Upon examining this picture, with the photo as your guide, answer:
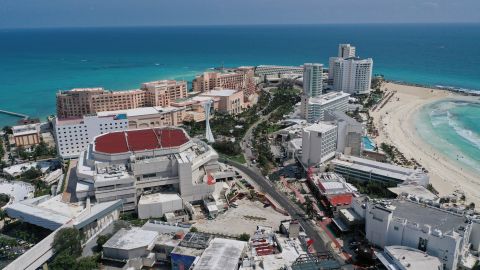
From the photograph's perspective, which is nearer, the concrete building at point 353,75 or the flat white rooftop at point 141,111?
the flat white rooftop at point 141,111

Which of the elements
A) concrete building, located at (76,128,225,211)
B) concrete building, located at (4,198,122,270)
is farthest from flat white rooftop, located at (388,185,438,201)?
concrete building, located at (4,198,122,270)

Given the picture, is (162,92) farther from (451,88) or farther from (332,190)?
(451,88)

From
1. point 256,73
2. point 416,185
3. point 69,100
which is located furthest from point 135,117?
point 256,73

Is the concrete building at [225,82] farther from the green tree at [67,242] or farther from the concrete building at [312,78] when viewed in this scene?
the green tree at [67,242]

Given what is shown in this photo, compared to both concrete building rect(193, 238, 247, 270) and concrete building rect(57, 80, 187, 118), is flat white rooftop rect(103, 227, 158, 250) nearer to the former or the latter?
concrete building rect(193, 238, 247, 270)

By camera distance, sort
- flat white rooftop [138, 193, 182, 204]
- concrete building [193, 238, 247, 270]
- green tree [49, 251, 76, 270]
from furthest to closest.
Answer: flat white rooftop [138, 193, 182, 204]
green tree [49, 251, 76, 270]
concrete building [193, 238, 247, 270]

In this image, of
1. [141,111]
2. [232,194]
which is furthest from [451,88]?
[232,194]

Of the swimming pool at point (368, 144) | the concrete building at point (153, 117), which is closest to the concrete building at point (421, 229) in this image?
the swimming pool at point (368, 144)

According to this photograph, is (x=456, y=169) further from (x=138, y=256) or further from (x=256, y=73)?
(x=256, y=73)
